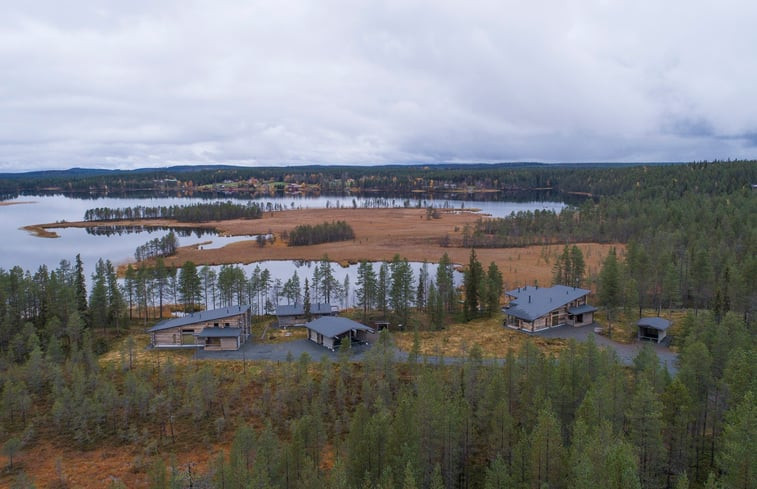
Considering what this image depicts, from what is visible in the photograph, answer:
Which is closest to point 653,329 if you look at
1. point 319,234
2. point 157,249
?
point 319,234

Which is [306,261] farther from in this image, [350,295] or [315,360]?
[315,360]

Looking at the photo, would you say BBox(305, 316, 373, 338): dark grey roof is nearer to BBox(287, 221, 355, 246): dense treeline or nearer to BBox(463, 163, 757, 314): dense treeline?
Answer: BBox(463, 163, 757, 314): dense treeline

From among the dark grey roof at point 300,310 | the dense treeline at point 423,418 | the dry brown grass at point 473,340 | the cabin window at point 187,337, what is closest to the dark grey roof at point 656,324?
the dry brown grass at point 473,340

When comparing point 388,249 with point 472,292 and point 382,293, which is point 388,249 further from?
point 472,292

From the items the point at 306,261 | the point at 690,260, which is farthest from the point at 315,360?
the point at 306,261

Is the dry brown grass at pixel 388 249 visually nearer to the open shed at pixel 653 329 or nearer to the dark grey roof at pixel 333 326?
the open shed at pixel 653 329

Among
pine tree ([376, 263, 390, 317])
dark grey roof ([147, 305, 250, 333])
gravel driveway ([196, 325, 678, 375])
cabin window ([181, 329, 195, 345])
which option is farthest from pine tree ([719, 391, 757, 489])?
cabin window ([181, 329, 195, 345])
